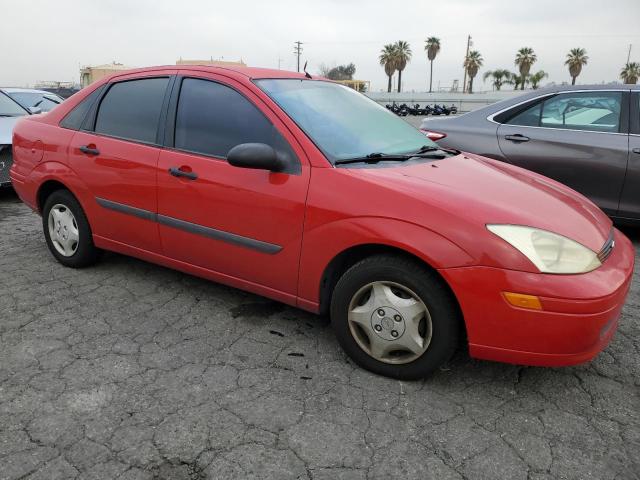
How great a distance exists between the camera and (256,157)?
263 centimetres

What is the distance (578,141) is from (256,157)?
128 inches

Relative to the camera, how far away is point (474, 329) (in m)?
2.26

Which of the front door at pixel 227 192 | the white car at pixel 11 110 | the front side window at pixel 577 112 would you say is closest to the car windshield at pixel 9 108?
the white car at pixel 11 110

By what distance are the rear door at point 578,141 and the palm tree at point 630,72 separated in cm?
6681

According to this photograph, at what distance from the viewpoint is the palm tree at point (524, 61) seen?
215ft

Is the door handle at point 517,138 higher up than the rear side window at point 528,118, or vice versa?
the rear side window at point 528,118

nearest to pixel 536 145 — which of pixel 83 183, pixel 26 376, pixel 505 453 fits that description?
pixel 505 453

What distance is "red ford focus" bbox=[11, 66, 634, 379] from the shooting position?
2.20m

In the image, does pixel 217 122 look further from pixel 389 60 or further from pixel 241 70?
pixel 389 60

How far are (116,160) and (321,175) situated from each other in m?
1.57

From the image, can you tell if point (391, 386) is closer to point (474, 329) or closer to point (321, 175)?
point (474, 329)

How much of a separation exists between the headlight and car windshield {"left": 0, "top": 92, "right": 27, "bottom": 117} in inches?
285

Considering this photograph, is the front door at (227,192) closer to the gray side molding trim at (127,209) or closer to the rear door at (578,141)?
the gray side molding trim at (127,209)

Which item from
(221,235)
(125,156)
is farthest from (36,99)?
(221,235)
